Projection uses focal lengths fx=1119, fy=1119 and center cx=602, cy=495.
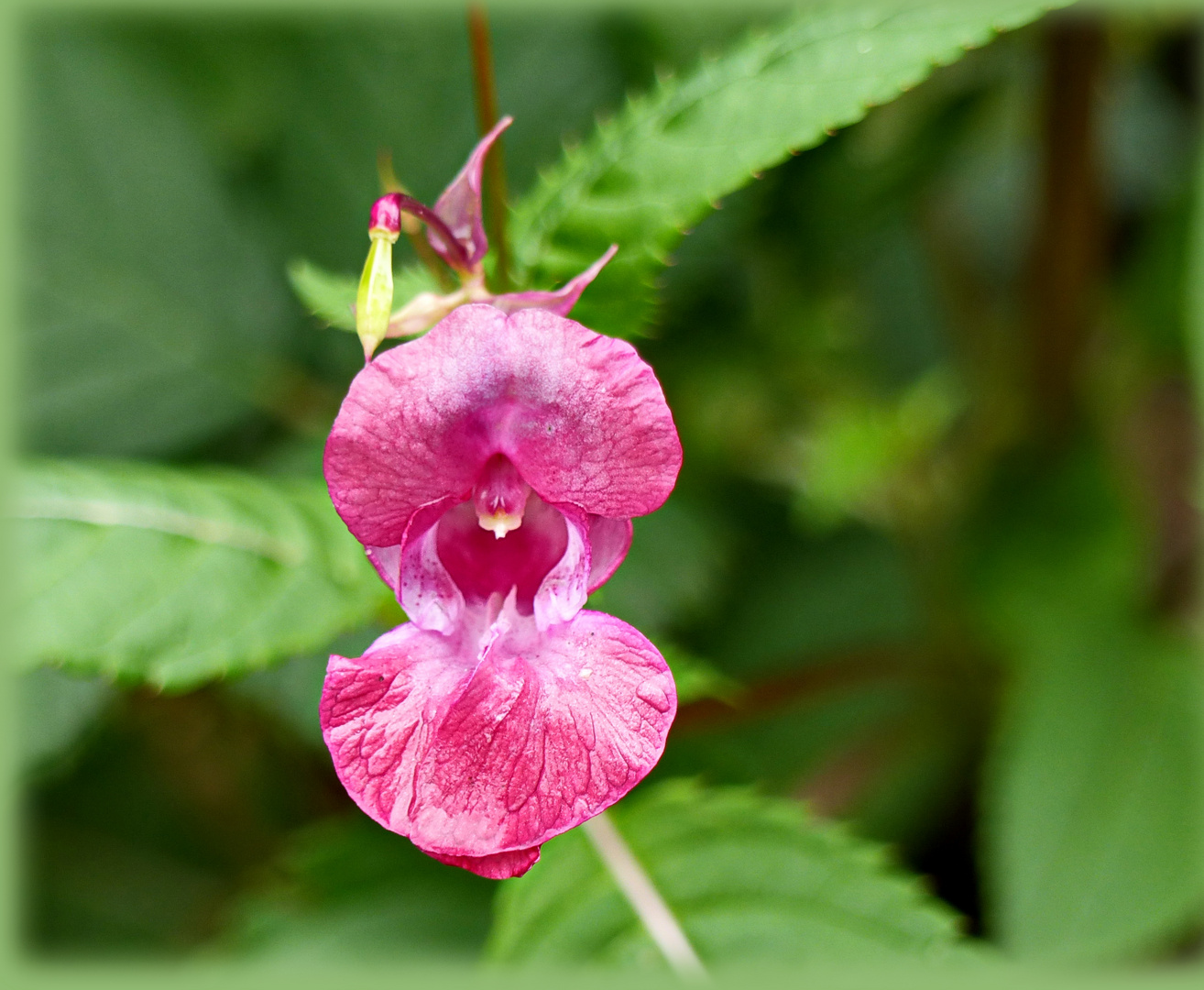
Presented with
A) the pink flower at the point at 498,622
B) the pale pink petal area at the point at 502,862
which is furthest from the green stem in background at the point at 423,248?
the pale pink petal area at the point at 502,862

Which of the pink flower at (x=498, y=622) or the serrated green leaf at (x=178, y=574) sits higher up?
the serrated green leaf at (x=178, y=574)

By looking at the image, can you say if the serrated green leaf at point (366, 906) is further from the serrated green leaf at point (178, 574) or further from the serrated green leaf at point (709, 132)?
the serrated green leaf at point (709, 132)

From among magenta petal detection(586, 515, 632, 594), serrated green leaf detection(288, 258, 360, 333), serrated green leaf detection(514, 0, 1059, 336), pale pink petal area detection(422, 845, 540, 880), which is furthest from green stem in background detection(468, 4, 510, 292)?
pale pink petal area detection(422, 845, 540, 880)

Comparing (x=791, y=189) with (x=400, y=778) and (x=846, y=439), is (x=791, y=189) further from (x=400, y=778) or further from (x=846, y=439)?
(x=400, y=778)

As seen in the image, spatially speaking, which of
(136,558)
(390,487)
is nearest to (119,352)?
(136,558)

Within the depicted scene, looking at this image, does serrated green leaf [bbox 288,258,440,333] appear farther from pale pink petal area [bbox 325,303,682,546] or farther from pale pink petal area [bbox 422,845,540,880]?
pale pink petal area [bbox 422,845,540,880]
